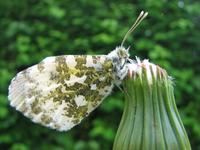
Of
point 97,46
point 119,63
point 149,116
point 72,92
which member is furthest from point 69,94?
point 97,46

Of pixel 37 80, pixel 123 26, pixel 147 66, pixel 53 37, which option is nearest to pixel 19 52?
pixel 53 37

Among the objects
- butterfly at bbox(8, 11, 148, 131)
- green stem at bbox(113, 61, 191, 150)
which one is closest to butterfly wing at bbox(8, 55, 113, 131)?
butterfly at bbox(8, 11, 148, 131)

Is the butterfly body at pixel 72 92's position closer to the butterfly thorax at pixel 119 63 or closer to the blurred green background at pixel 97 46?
the butterfly thorax at pixel 119 63

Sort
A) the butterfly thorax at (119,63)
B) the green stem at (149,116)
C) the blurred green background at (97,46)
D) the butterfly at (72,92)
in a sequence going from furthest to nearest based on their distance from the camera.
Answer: the blurred green background at (97,46)
the butterfly at (72,92)
the butterfly thorax at (119,63)
the green stem at (149,116)

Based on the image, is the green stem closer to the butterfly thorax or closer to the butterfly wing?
the butterfly thorax

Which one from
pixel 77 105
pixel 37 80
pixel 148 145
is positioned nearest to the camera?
pixel 148 145

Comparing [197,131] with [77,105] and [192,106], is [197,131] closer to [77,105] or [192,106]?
[192,106]

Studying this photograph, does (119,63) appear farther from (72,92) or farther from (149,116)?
(149,116)

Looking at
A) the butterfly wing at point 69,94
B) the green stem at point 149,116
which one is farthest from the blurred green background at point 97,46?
the green stem at point 149,116
